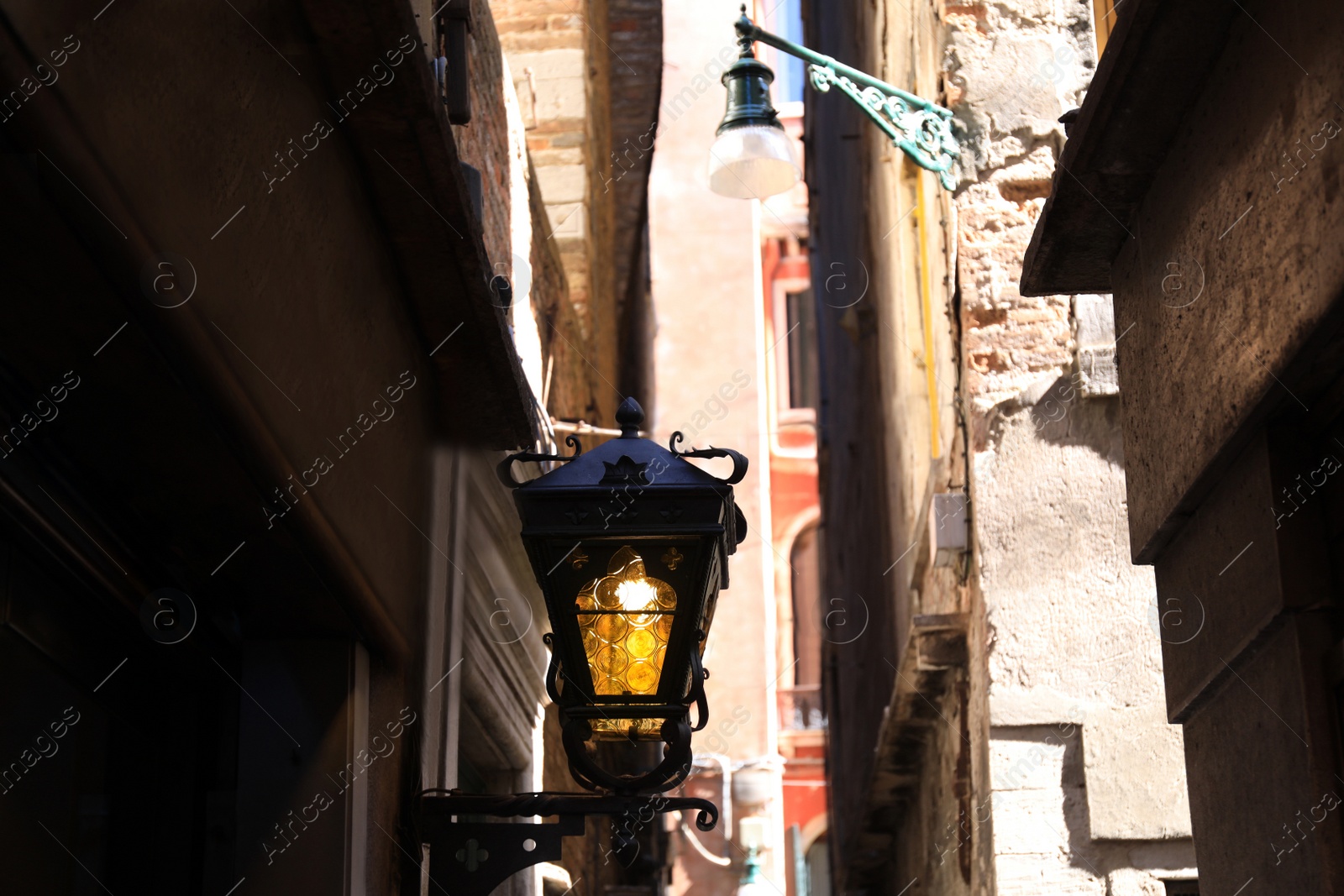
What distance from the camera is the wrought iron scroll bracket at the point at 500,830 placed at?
131 inches

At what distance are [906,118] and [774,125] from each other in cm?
95

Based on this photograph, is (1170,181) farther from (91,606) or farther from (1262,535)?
(91,606)

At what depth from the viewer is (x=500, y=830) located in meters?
3.45

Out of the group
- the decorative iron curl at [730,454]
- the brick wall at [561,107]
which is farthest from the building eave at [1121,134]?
the brick wall at [561,107]

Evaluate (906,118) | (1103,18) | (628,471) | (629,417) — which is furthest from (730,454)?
(1103,18)

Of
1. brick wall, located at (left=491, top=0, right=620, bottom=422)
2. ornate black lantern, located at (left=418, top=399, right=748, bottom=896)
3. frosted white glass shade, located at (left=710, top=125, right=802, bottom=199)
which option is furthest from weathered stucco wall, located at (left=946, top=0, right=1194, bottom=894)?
brick wall, located at (left=491, top=0, right=620, bottom=422)

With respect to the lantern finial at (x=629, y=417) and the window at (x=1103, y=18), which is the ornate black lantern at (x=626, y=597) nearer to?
the lantern finial at (x=629, y=417)

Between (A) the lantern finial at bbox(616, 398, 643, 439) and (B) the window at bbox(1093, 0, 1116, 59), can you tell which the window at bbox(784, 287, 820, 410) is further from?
(A) the lantern finial at bbox(616, 398, 643, 439)

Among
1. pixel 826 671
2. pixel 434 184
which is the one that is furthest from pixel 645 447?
pixel 826 671

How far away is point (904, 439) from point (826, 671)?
977 cm

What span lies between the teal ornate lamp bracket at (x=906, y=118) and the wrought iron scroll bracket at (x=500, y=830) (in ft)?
10.0

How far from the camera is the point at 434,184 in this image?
3248 mm

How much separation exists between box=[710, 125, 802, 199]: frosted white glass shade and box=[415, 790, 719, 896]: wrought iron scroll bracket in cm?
359

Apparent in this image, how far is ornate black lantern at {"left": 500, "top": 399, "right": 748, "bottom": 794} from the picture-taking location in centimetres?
326
